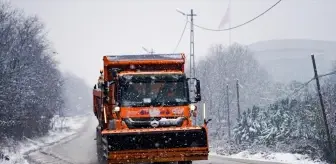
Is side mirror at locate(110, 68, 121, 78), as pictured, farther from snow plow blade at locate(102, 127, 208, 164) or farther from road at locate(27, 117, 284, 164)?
road at locate(27, 117, 284, 164)

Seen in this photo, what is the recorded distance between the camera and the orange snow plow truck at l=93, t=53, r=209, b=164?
450 inches

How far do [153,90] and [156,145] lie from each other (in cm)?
205

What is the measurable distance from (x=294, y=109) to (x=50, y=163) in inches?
663

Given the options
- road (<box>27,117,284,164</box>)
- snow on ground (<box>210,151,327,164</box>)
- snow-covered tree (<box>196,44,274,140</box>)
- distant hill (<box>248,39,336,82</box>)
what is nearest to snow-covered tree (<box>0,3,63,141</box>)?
road (<box>27,117,284,164</box>)

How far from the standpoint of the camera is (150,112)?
12.6m

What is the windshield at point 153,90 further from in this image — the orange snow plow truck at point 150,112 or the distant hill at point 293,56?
the distant hill at point 293,56

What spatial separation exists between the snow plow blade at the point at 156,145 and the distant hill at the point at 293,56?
101040 millimetres

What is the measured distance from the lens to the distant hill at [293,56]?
118 metres

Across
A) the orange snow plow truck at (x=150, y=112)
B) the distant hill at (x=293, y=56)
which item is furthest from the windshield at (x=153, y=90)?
the distant hill at (x=293, y=56)

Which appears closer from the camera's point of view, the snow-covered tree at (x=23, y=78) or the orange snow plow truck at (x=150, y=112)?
the orange snow plow truck at (x=150, y=112)

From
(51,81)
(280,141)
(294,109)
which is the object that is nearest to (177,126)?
(280,141)

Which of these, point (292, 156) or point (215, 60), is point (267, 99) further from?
point (292, 156)

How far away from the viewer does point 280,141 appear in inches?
1051

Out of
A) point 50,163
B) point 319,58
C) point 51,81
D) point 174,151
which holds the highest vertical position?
point 319,58
